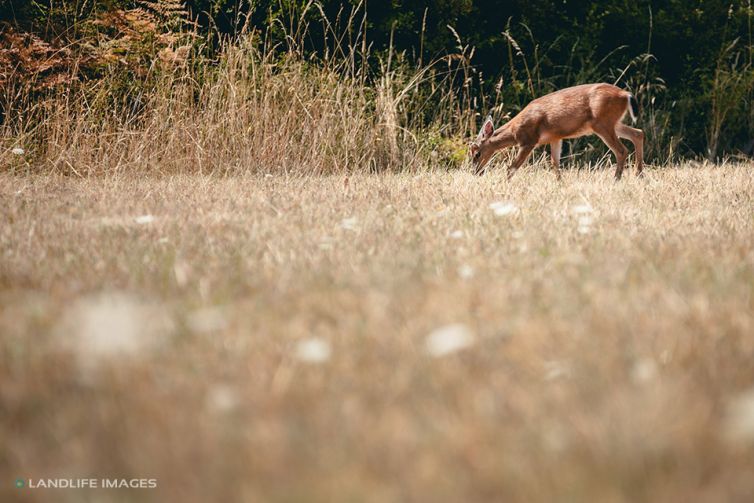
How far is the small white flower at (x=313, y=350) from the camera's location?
5.29 feet

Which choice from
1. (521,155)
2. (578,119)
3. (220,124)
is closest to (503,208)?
(521,155)

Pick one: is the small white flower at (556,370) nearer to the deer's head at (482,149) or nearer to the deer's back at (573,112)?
the deer's back at (573,112)

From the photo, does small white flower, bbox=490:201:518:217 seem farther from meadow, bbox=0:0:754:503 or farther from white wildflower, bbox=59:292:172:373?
white wildflower, bbox=59:292:172:373

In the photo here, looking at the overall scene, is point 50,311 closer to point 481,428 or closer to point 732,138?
point 481,428

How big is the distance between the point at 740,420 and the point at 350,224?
2.23 meters

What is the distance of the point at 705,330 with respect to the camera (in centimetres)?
178

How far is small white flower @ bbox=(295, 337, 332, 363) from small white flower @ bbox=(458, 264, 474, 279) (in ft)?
2.44

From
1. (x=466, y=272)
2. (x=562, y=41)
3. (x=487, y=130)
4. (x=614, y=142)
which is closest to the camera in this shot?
(x=466, y=272)

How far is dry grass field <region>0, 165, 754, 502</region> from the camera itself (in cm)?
115

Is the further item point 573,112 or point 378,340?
point 573,112

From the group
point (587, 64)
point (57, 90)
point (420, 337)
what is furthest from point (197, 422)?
point (587, 64)

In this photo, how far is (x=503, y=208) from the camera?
149 inches

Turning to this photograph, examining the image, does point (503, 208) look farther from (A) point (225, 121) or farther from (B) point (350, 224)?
(A) point (225, 121)

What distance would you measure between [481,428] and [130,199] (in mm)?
3470
